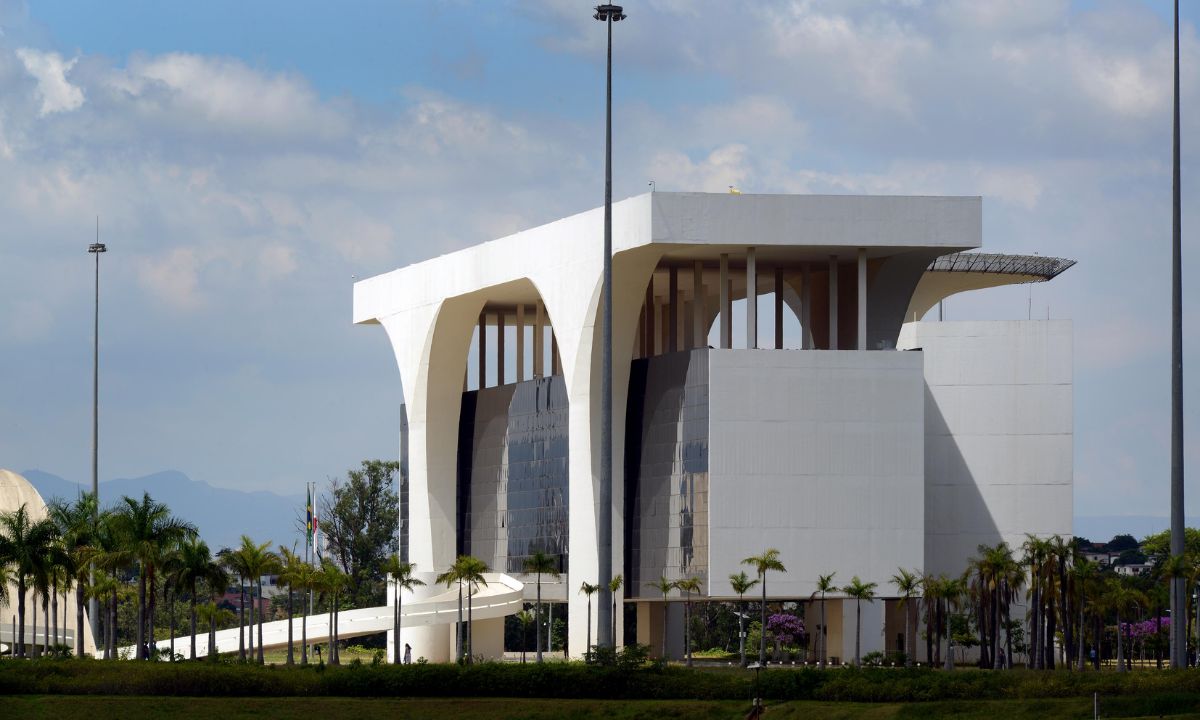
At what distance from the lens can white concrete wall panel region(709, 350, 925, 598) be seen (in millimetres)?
70438

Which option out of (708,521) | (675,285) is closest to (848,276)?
(675,285)

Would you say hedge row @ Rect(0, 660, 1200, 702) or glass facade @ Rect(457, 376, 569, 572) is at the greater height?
glass facade @ Rect(457, 376, 569, 572)

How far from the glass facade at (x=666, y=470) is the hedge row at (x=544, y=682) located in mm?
15354

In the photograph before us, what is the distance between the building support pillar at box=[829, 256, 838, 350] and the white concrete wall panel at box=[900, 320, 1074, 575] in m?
14.6

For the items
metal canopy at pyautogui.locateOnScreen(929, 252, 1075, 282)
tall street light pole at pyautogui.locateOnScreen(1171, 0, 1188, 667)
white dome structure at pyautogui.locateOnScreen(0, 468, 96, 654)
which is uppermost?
metal canopy at pyautogui.locateOnScreen(929, 252, 1075, 282)

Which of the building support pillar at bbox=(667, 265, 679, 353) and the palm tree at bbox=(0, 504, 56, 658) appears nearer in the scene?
the palm tree at bbox=(0, 504, 56, 658)

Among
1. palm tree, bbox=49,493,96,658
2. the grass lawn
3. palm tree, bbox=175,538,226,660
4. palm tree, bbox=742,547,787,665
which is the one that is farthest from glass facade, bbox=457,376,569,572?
the grass lawn

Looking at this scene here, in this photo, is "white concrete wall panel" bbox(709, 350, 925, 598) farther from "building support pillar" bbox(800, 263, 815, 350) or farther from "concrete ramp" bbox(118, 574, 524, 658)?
"concrete ramp" bbox(118, 574, 524, 658)

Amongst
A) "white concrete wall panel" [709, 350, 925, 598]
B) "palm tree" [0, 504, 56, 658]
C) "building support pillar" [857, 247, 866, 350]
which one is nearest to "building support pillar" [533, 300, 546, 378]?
"white concrete wall panel" [709, 350, 925, 598]

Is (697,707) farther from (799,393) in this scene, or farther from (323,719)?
(799,393)

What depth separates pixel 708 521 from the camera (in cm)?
7075

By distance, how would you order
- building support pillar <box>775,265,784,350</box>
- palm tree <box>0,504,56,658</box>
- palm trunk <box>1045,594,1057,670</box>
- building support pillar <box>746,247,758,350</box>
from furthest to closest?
building support pillar <box>775,265,784,350</box> < palm trunk <box>1045,594,1057,670</box> < building support pillar <box>746,247,758,350</box> < palm tree <box>0,504,56,658</box>

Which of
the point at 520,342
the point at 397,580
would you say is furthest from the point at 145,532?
the point at 520,342

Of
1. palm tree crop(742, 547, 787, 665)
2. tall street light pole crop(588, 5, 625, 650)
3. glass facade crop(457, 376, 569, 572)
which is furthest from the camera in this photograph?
glass facade crop(457, 376, 569, 572)
